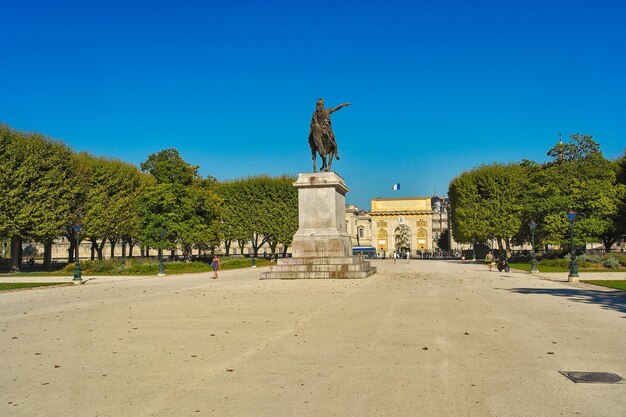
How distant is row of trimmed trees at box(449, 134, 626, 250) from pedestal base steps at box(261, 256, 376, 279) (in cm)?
2436

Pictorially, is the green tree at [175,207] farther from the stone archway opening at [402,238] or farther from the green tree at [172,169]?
the stone archway opening at [402,238]

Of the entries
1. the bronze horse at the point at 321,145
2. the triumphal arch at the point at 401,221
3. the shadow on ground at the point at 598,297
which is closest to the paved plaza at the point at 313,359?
the shadow on ground at the point at 598,297

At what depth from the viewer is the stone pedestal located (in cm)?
2856

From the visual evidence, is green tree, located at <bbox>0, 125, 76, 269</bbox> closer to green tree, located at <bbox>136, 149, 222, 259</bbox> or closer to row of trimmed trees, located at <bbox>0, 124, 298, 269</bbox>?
row of trimmed trees, located at <bbox>0, 124, 298, 269</bbox>

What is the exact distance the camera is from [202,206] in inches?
2211

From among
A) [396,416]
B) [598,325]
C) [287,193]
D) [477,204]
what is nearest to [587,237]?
[477,204]

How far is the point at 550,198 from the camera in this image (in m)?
50.8

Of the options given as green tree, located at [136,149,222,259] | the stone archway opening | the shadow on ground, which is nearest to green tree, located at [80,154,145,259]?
green tree, located at [136,149,222,259]

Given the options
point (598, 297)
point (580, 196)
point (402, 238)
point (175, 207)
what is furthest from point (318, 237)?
point (402, 238)

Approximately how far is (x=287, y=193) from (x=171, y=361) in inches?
2423

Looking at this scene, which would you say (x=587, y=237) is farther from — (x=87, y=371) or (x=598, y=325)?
Result: (x=87, y=371)

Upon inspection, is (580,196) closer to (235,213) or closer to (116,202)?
(235,213)

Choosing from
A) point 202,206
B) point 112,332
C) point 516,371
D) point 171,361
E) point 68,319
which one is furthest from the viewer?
point 202,206

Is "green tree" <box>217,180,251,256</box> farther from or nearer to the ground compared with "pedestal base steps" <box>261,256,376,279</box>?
farther from the ground
